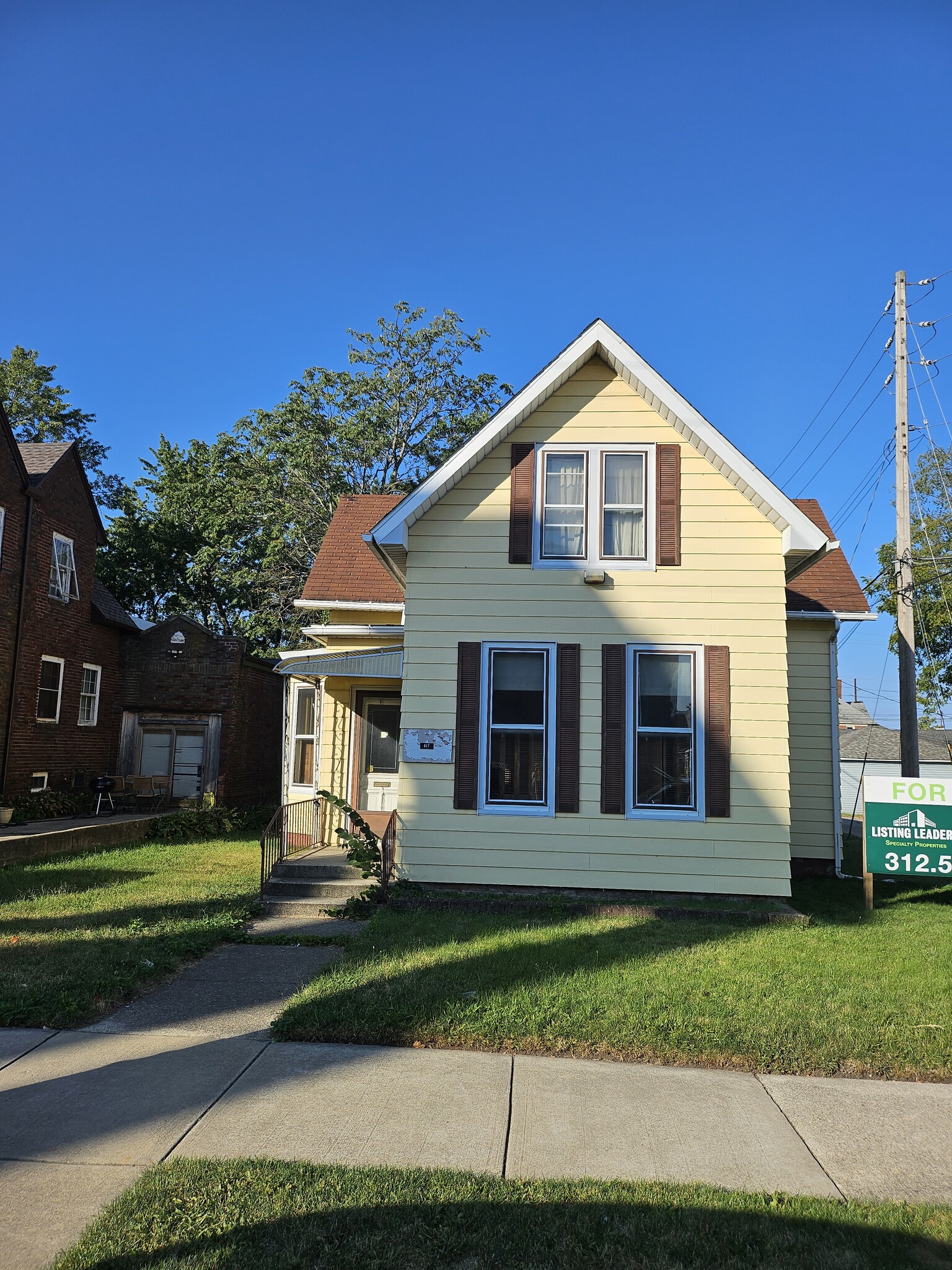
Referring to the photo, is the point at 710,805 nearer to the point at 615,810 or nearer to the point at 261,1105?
the point at 615,810

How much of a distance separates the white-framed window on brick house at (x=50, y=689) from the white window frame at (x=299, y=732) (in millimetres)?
7447

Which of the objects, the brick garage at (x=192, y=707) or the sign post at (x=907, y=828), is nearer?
the sign post at (x=907, y=828)

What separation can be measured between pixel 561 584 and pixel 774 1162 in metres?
A: 7.06

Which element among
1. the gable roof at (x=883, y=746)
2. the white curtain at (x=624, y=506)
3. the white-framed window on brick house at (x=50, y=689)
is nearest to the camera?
the white curtain at (x=624, y=506)

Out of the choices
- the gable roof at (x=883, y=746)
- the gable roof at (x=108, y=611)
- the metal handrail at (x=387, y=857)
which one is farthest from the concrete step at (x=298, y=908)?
the gable roof at (x=883, y=746)

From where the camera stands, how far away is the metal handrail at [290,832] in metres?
10.7

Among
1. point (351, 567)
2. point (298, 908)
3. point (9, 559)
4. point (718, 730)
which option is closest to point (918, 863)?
point (718, 730)

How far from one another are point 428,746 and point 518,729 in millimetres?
1097

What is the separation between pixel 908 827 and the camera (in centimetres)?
1127

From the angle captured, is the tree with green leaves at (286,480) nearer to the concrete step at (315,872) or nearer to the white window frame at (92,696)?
the white window frame at (92,696)

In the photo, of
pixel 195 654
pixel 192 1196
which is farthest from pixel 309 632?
pixel 192 1196

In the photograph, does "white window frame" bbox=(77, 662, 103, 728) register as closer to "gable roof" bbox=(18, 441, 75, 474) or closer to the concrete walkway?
"gable roof" bbox=(18, 441, 75, 474)

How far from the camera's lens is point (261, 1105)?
504 centimetres

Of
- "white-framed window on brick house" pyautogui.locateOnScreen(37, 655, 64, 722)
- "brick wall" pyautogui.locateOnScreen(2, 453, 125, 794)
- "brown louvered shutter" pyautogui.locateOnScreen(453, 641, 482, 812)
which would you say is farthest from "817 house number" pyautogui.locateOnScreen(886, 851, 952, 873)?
"white-framed window on brick house" pyautogui.locateOnScreen(37, 655, 64, 722)
